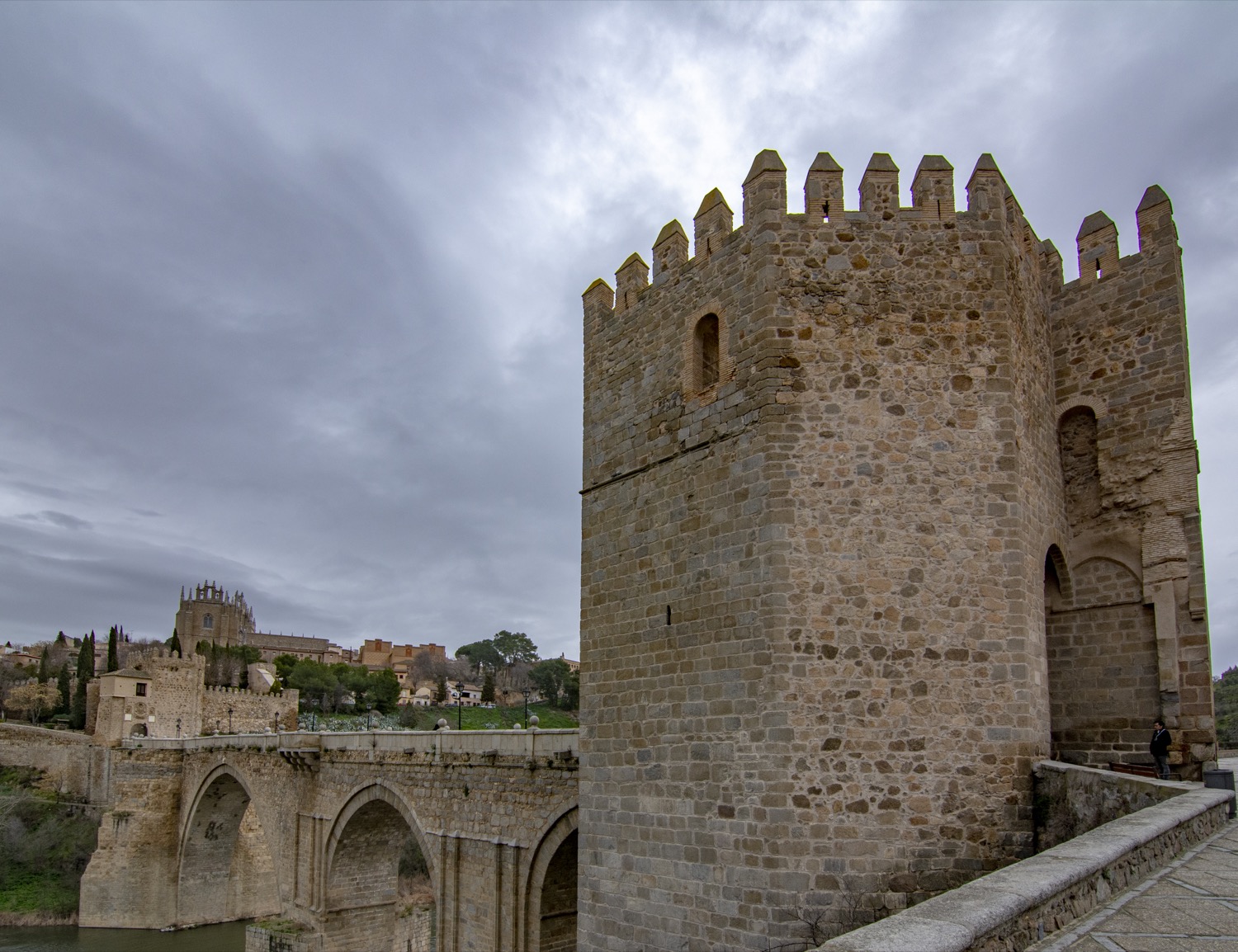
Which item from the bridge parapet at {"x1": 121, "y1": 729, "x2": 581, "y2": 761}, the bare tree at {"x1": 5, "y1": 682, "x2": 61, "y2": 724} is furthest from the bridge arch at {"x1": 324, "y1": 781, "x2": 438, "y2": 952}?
the bare tree at {"x1": 5, "y1": 682, "x2": 61, "y2": 724}

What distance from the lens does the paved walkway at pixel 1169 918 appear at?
3730 mm

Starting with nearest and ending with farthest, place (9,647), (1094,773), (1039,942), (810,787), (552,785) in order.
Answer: (1039,942)
(1094,773)
(810,787)
(552,785)
(9,647)

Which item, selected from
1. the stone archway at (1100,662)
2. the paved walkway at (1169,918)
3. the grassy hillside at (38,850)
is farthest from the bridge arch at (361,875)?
the grassy hillside at (38,850)

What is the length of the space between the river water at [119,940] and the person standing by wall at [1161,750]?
26.7m

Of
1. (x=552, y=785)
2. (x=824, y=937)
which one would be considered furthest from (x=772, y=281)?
(x=552, y=785)

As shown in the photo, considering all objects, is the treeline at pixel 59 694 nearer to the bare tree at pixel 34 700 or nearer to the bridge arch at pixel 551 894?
the bare tree at pixel 34 700

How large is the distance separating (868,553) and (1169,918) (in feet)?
12.8

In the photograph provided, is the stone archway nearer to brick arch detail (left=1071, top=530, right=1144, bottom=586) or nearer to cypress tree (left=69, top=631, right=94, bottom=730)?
brick arch detail (left=1071, top=530, right=1144, bottom=586)

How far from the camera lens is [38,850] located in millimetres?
32469

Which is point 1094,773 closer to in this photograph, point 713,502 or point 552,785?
point 713,502

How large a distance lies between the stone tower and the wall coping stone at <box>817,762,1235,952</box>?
2.14 metres

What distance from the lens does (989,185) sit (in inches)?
330

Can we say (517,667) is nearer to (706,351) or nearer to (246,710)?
(246,710)

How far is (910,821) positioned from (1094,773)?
1.41 m
